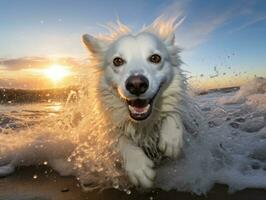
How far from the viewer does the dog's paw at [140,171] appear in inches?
174

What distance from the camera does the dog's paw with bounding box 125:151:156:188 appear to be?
4.42 meters

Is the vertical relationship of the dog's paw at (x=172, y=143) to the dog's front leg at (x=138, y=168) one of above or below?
above

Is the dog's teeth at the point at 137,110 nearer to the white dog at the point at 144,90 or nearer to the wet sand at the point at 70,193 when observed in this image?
the white dog at the point at 144,90

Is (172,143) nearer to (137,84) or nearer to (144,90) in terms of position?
(144,90)

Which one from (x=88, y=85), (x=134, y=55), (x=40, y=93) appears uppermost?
(x=134, y=55)

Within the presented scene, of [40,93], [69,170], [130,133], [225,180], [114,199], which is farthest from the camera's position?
Answer: [40,93]

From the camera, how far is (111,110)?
18.6ft

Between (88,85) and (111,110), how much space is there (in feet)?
2.55

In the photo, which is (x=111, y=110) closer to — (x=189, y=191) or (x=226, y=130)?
(x=189, y=191)

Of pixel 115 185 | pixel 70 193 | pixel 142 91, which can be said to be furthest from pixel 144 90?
pixel 70 193

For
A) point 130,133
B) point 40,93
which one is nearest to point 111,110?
point 130,133

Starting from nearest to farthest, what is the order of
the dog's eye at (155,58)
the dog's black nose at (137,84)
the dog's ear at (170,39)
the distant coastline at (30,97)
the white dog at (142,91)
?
the dog's black nose at (137,84) → the white dog at (142,91) → the dog's eye at (155,58) → the dog's ear at (170,39) → the distant coastline at (30,97)

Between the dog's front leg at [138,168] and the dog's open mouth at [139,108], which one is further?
the dog's open mouth at [139,108]

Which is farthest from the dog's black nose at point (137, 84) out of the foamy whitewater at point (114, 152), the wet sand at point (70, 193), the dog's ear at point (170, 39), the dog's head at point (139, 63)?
the dog's ear at point (170, 39)
